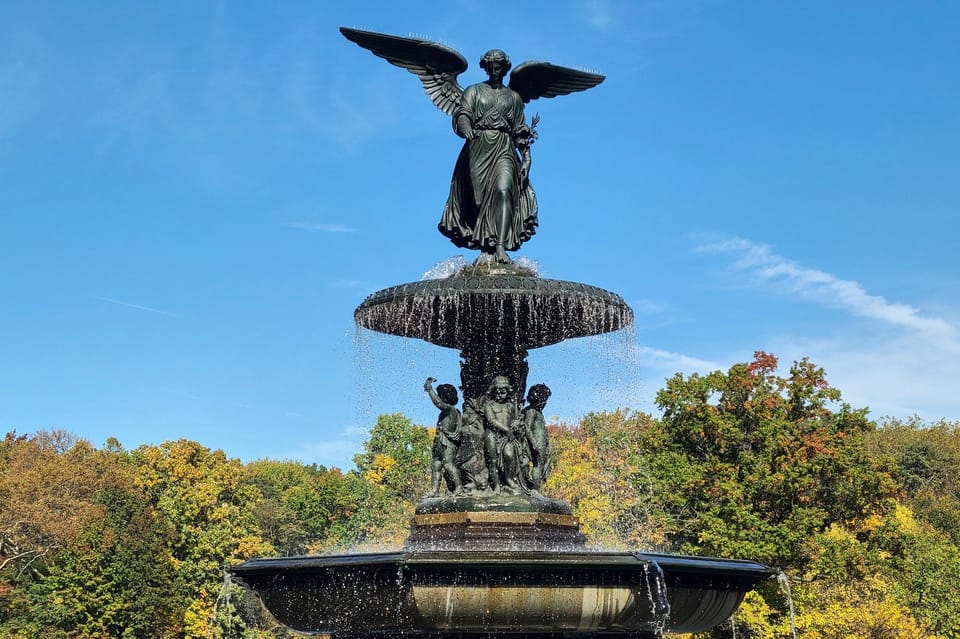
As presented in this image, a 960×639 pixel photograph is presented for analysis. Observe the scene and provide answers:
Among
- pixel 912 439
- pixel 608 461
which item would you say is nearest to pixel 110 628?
pixel 608 461

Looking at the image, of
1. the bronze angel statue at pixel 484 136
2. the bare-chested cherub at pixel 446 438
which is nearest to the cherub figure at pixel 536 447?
the bare-chested cherub at pixel 446 438

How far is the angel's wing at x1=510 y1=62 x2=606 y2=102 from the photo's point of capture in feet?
44.3

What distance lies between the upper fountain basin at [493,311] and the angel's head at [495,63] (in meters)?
3.02

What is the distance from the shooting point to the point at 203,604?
44.5m

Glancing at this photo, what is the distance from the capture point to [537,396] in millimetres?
12438

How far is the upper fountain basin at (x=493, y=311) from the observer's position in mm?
11250

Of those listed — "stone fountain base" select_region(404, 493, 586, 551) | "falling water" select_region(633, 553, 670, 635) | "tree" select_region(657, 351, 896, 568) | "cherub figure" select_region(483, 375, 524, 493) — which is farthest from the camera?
"tree" select_region(657, 351, 896, 568)

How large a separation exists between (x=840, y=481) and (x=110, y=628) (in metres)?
27.7

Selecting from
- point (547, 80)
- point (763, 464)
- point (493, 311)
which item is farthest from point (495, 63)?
point (763, 464)

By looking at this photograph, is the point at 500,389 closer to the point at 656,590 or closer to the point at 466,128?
the point at 656,590

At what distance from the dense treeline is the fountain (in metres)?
11.2

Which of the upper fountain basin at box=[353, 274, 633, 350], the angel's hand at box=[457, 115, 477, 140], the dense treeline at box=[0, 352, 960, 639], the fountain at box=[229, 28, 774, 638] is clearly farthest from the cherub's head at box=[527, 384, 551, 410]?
the dense treeline at box=[0, 352, 960, 639]

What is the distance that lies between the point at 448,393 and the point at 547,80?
4202 mm

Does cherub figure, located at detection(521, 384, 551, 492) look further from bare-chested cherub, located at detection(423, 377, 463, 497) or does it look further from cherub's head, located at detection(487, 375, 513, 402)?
bare-chested cherub, located at detection(423, 377, 463, 497)
